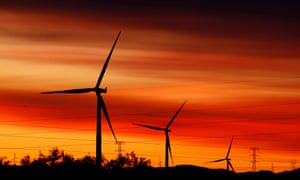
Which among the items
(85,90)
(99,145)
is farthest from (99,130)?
(85,90)

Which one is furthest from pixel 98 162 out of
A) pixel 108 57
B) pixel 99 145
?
pixel 108 57

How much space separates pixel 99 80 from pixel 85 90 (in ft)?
20.7

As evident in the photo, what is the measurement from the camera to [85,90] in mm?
170375

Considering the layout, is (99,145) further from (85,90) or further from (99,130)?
(85,90)

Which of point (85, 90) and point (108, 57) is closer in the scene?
point (108, 57)

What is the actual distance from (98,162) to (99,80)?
41.6ft

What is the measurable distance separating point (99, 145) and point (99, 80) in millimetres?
12238

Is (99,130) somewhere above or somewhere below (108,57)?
below

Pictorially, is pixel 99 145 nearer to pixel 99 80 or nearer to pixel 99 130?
pixel 99 130

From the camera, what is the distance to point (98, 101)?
166 m

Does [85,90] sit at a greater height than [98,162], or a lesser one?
greater

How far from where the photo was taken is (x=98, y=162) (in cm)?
16138

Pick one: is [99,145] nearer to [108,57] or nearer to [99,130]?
[99,130]

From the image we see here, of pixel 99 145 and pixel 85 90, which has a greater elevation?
pixel 85 90
